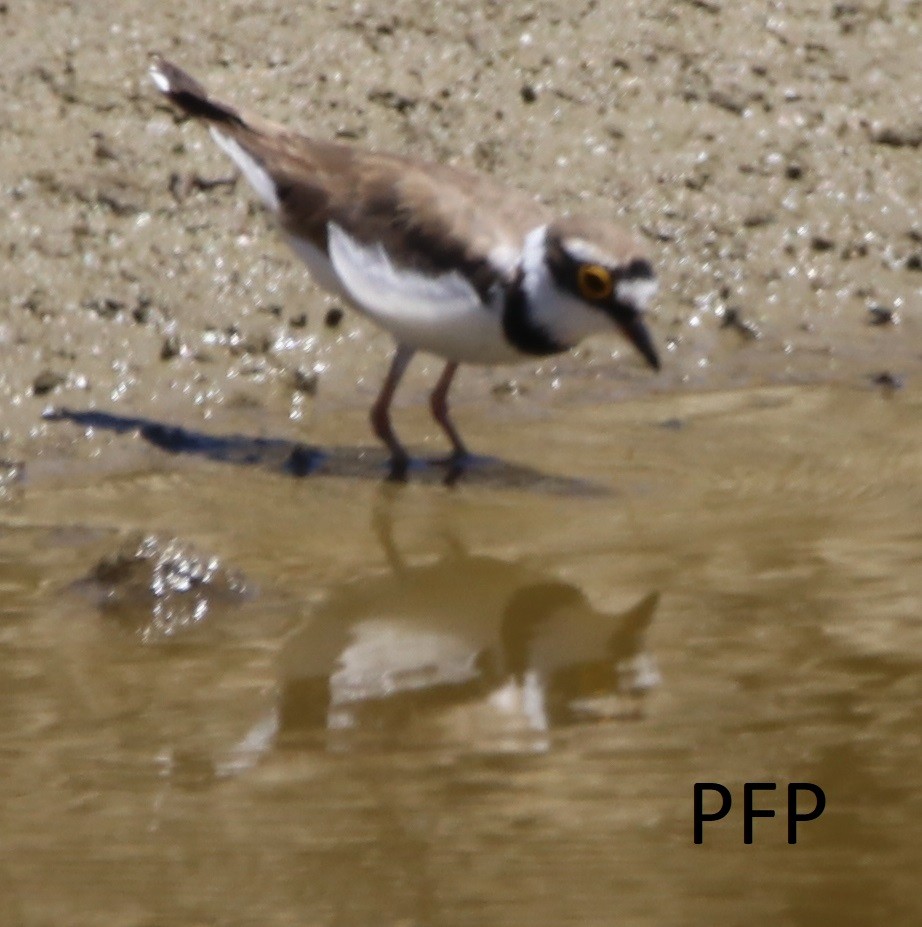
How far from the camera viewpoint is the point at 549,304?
6094 mm

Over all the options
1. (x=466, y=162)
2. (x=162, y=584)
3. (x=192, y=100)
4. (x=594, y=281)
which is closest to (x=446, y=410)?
(x=594, y=281)

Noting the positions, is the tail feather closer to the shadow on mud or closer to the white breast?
the white breast

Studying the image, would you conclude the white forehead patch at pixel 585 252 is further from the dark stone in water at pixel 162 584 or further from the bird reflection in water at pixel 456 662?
the dark stone in water at pixel 162 584

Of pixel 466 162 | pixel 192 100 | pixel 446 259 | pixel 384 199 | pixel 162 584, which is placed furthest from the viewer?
pixel 466 162

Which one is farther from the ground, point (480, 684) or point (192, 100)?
point (192, 100)

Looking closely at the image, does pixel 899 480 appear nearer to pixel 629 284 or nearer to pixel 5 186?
pixel 629 284

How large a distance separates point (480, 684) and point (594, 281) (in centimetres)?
182

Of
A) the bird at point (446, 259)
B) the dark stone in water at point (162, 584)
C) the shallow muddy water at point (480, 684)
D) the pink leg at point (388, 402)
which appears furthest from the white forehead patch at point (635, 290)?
the dark stone in water at point (162, 584)

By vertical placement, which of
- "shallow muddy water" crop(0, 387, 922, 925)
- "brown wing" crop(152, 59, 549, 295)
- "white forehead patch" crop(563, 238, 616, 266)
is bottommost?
"shallow muddy water" crop(0, 387, 922, 925)

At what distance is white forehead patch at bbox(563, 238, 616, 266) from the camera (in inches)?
237

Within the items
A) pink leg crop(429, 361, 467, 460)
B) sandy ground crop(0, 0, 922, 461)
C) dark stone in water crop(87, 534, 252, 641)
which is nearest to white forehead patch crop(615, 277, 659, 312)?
pink leg crop(429, 361, 467, 460)

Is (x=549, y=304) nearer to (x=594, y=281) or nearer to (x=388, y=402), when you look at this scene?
(x=594, y=281)

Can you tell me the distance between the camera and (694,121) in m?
8.63

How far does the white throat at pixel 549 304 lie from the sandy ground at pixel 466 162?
3.19ft
